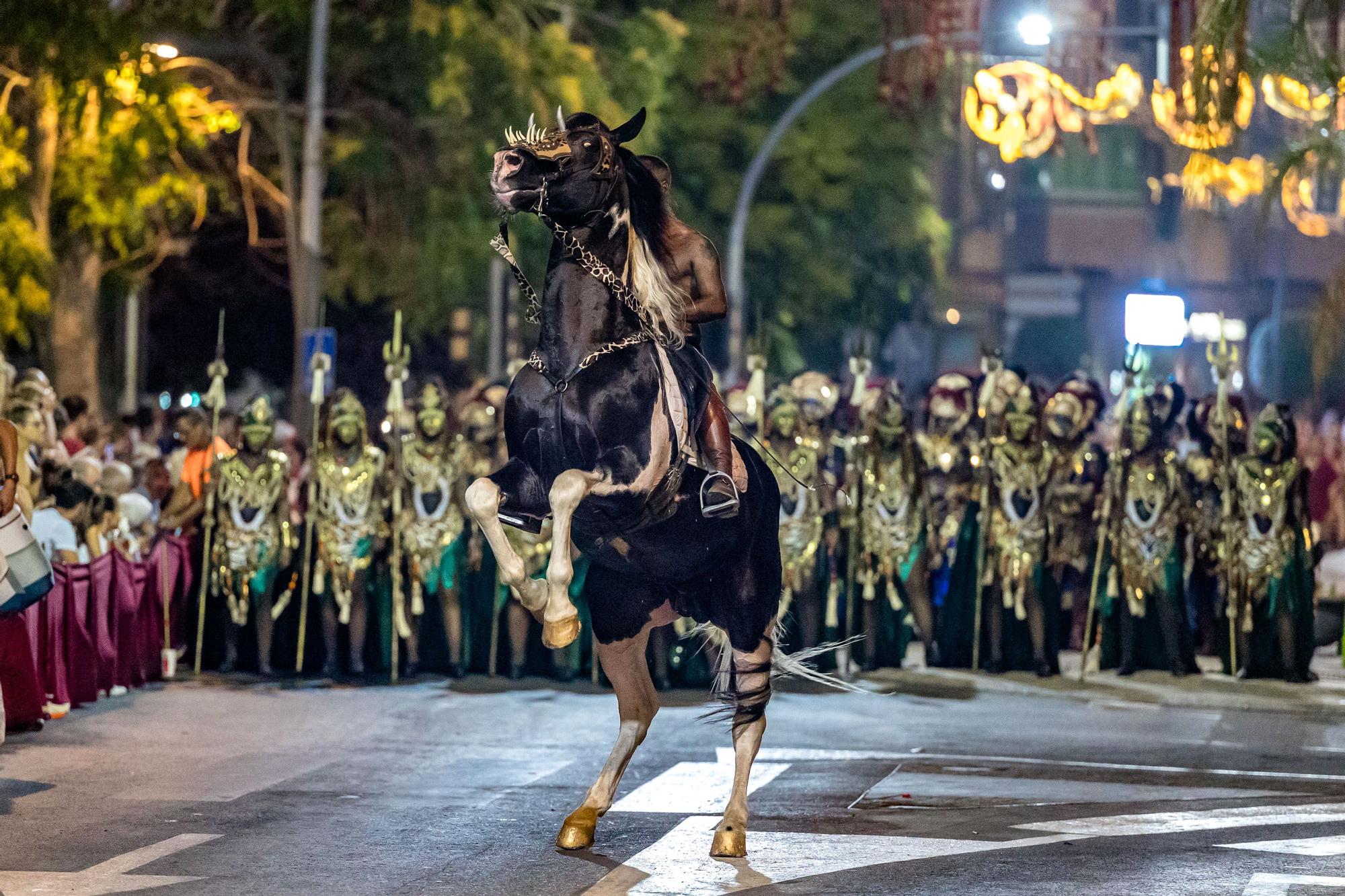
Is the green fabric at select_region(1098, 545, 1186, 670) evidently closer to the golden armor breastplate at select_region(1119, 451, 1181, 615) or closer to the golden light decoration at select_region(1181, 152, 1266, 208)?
the golden armor breastplate at select_region(1119, 451, 1181, 615)

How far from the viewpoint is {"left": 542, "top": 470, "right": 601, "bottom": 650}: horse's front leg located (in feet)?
25.4

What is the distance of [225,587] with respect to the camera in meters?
14.8

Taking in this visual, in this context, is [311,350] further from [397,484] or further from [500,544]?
[500,544]

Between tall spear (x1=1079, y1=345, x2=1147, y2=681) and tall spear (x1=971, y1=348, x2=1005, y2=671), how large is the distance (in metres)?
0.76

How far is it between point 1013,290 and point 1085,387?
4537 centimetres

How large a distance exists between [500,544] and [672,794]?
2.33 m

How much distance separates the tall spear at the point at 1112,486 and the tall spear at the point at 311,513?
5286 millimetres

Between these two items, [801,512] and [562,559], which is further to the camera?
[801,512]

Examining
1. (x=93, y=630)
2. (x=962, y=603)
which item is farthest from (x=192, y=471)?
(x=962, y=603)

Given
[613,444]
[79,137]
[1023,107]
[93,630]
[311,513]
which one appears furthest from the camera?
[1023,107]

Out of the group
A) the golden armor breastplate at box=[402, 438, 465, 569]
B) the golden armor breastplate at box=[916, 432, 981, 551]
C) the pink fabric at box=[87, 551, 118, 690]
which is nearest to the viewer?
the pink fabric at box=[87, 551, 118, 690]

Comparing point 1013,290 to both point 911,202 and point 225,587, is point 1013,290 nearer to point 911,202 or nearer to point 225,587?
point 911,202

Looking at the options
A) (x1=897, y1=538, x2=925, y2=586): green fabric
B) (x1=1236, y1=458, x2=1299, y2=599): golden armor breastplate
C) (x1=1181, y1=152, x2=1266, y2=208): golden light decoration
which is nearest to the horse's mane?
(x1=1181, y1=152, x2=1266, y2=208): golden light decoration

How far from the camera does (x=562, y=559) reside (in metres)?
7.79
